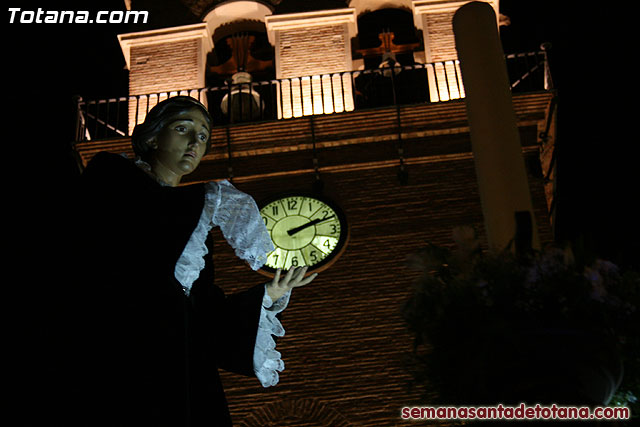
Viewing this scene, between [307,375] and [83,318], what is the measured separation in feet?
21.3

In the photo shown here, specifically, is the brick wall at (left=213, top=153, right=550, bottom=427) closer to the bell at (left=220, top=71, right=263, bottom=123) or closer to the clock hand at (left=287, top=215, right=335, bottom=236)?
the clock hand at (left=287, top=215, right=335, bottom=236)

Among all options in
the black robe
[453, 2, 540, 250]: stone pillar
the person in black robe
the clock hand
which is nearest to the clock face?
the clock hand

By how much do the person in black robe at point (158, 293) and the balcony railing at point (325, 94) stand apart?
23.1ft

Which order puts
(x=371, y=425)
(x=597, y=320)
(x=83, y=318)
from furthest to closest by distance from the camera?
1. (x=371, y=425)
2. (x=83, y=318)
3. (x=597, y=320)

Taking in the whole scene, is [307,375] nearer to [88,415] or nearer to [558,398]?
A: [88,415]

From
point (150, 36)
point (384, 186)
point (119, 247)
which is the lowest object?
point (119, 247)

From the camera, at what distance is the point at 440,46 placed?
13.0 m

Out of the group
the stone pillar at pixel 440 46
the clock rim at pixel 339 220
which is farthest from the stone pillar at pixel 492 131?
the stone pillar at pixel 440 46

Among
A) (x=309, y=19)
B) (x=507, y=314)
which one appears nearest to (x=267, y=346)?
(x=507, y=314)

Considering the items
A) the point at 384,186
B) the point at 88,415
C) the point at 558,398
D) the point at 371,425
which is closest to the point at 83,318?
the point at 88,415

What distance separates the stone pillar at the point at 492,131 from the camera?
148 inches

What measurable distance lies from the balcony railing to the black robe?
7.47 metres

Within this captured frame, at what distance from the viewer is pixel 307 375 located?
10.2 metres

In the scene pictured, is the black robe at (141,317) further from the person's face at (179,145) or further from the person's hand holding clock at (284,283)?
the person's face at (179,145)
